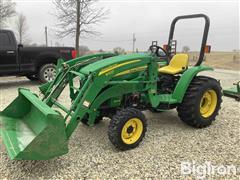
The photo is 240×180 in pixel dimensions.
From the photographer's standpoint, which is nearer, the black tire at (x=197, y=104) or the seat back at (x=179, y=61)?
the black tire at (x=197, y=104)

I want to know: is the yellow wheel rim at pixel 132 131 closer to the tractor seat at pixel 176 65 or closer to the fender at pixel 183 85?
the fender at pixel 183 85

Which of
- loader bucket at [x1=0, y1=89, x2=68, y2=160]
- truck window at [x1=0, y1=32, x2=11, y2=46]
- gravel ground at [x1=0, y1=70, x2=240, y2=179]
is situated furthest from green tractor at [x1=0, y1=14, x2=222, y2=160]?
truck window at [x1=0, y1=32, x2=11, y2=46]

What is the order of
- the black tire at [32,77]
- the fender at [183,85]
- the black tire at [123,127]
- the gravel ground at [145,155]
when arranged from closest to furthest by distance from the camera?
the gravel ground at [145,155] < the black tire at [123,127] < the fender at [183,85] < the black tire at [32,77]

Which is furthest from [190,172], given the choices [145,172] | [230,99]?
[230,99]

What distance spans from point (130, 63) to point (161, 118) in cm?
178

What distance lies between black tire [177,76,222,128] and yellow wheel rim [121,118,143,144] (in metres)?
1.03

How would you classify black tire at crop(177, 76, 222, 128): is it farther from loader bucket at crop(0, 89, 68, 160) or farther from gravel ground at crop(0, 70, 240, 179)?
loader bucket at crop(0, 89, 68, 160)

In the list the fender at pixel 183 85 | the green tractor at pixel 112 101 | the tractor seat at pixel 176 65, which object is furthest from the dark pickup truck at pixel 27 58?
the fender at pixel 183 85

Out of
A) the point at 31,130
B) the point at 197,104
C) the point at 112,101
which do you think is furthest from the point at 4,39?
the point at 197,104

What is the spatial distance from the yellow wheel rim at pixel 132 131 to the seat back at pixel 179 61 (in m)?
1.59

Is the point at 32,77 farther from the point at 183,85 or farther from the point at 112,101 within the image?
the point at 183,85

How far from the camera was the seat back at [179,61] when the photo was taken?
4777mm

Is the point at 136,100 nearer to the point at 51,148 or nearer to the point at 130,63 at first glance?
the point at 130,63

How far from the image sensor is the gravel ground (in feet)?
10.4
